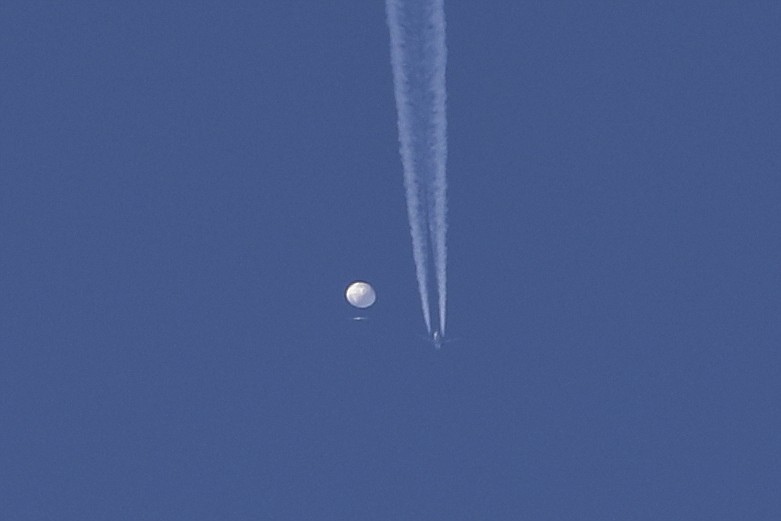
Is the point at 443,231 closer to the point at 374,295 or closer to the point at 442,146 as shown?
the point at 442,146

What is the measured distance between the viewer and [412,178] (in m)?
60.4

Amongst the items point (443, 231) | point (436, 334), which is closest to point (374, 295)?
point (436, 334)

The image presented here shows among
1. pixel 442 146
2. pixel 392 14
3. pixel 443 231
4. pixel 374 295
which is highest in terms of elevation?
pixel 392 14

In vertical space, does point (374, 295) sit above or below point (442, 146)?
below

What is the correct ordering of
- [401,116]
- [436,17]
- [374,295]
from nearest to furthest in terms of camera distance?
[436,17] → [401,116] → [374,295]

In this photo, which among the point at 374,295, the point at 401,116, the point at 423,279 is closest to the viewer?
the point at 401,116

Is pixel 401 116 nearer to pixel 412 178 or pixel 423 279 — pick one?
pixel 412 178

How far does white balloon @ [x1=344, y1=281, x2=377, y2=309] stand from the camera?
74.4m

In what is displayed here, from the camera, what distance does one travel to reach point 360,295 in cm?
7456

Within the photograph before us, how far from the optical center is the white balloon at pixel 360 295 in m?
74.4

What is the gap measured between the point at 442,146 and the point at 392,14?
5886 millimetres

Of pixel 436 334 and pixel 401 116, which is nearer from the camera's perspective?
pixel 401 116

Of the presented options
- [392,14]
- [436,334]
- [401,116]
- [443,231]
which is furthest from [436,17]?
[436,334]

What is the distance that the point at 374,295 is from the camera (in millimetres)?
74625
